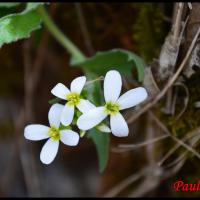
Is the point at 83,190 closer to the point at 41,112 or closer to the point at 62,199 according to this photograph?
the point at 62,199

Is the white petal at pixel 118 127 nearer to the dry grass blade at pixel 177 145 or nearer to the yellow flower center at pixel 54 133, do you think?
the yellow flower center at pixel 54 133

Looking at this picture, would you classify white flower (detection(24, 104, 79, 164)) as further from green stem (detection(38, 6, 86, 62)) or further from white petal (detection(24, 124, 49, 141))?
green stem (detection(38, 6, 86, 62))

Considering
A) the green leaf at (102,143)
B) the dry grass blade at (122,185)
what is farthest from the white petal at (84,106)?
the dry grass blade at (122,185)

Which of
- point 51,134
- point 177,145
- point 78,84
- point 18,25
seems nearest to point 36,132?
point 51,134

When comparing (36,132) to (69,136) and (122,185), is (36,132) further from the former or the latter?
(122,185)

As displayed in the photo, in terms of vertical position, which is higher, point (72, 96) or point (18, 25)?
point (18, 25)

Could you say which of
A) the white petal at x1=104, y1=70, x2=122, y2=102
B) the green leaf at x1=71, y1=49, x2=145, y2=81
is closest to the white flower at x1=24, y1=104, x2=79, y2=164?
the white petal at x1=104, y1=70, x2=122, y2=102

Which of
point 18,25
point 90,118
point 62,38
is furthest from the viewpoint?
point 62,38
